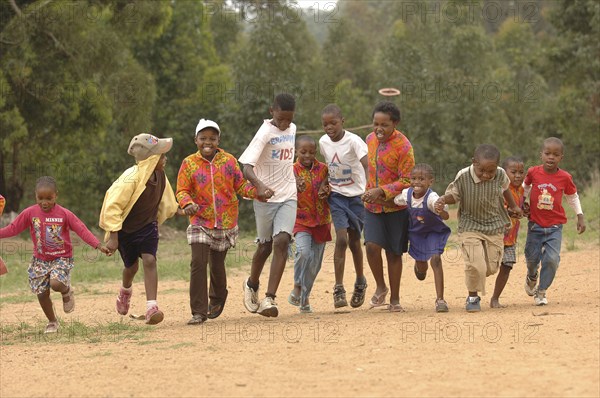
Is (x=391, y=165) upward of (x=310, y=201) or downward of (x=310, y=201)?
upward

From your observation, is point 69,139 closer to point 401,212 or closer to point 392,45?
point 401,212

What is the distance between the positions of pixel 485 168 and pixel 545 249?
1240 mm

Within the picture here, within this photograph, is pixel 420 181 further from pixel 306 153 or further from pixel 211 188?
pixel 211 188

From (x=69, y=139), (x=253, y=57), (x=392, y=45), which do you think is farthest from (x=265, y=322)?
(x=392, y=45)

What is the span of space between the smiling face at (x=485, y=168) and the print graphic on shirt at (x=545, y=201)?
0.78 metres

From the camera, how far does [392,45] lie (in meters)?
42.2

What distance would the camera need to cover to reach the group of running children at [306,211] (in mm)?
9047

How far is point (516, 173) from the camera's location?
32.0 ft

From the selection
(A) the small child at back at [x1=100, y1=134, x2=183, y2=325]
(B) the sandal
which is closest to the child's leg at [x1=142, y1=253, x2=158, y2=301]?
(A) the small child at back at [x1=100, y1=134, x2=183, y2=325]

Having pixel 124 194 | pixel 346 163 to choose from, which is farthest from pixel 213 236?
pixel 346 163

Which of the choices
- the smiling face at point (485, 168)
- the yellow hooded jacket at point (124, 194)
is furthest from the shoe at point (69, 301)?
the smiling face at point (485, 168)

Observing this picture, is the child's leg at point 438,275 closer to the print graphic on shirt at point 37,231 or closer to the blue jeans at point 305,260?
the blue jeans at point 305,260

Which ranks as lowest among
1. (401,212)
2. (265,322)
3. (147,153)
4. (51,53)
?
(265,322)

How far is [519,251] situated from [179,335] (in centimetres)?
842
